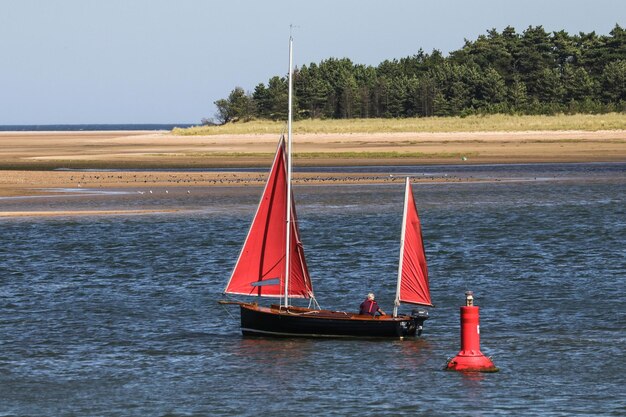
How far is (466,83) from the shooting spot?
14700 cm

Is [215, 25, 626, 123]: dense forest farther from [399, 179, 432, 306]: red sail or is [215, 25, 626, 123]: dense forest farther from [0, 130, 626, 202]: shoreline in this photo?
[399, 179, 432, 306]: red sail

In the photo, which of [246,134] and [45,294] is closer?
[45,294]

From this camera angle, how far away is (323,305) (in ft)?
102

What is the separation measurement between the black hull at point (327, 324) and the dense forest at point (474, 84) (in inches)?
3972

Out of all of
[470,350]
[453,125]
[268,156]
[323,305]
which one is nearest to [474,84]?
[453,125]

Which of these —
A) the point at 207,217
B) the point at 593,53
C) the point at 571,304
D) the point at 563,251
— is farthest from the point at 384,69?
the point at 571,304

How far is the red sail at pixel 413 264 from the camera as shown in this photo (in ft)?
83.9

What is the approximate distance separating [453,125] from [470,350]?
9808cm

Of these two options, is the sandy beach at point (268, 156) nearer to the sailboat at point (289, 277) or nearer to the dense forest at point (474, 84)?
the dense forest at point (474, 84)

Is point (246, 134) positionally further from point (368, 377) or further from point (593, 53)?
point (368, 377)

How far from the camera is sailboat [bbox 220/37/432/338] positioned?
1015 inches

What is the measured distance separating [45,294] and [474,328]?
48.4ft

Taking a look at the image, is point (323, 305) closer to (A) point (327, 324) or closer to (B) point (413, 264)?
(A) point (327, 324)

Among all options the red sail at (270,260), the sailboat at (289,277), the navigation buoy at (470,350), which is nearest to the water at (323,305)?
the navigation buoy at (470,350)
